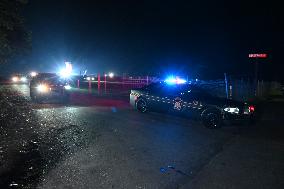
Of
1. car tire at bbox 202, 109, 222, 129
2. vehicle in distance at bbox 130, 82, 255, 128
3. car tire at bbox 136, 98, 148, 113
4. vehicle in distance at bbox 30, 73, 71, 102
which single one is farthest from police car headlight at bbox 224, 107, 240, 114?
vehicle in distance at bbox 30, 73, 71, 102

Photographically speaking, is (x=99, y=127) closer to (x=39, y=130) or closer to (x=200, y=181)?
(x=39, y=130)

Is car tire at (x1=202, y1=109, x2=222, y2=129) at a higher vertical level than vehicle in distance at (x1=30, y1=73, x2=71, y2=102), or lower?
lower

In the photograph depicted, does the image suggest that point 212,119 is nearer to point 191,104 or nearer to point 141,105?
point 191,104

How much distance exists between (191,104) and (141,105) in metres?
2.89

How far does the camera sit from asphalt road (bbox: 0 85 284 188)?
6.18m

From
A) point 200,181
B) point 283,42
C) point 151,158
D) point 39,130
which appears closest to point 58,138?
point 39,130

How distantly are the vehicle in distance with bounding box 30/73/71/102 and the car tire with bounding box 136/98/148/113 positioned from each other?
6237 mm

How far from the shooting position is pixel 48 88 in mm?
19141

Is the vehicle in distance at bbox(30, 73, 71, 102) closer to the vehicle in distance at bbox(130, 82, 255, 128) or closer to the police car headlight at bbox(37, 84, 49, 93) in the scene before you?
the police car headlight at bbox(37, 84, 49, 93)

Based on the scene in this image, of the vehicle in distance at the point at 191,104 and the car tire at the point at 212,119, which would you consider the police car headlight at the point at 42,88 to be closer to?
the vehicle in distance at the point at 191,104

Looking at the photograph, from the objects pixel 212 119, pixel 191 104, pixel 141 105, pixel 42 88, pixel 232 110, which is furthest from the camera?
pixel 42 88

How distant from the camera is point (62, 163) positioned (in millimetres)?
7129

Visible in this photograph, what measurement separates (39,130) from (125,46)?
65.2 meters

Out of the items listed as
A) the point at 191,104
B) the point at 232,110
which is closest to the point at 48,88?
the point at 191,104
